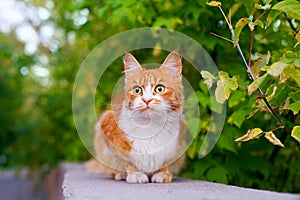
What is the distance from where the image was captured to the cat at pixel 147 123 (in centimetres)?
163

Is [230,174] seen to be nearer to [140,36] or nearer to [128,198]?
[140,36]

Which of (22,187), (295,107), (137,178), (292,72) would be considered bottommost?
(22,187)

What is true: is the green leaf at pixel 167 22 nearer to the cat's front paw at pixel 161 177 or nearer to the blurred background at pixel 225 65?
the blurred background at pixel 225 65

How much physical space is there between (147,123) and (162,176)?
0.25 metres

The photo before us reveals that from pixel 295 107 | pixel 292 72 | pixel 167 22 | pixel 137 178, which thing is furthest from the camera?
pixel 167 22

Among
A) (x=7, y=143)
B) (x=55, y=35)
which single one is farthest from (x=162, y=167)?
(x=7, y=143)

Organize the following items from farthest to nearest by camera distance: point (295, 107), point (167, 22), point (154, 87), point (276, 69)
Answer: point (167, 22) → point (154, 87) → point (295, 107) → point (276, 69)

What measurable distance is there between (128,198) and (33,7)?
4.69 metres

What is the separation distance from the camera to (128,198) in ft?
4.13

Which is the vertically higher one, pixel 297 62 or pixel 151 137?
pixel 297 62

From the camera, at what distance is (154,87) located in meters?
1.63

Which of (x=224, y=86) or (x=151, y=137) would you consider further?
(x=151, y=137)

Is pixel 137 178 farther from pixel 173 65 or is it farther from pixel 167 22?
pixel 167 22

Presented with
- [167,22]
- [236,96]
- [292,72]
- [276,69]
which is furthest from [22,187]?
[276,69]
